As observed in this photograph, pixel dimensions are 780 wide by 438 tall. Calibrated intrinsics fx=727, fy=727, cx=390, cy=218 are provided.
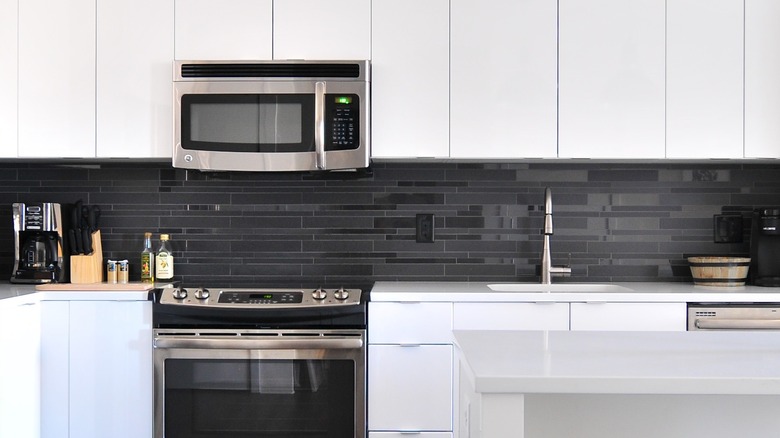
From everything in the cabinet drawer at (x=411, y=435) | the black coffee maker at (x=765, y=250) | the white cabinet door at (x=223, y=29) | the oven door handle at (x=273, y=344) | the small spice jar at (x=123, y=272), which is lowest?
the cabinet drawer at (x=411, y=435)

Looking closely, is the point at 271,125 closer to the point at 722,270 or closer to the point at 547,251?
the point at 547,251

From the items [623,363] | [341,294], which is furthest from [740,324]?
[623,363]

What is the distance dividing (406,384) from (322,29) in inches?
58.9

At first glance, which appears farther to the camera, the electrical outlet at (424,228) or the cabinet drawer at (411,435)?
the electrical outlet at (424,228)

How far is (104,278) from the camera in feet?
11.0

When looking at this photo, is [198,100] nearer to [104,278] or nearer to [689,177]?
[104,278]

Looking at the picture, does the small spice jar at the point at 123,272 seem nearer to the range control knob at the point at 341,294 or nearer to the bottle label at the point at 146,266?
the bottle label at the point at 146,266

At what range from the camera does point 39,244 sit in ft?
10.4

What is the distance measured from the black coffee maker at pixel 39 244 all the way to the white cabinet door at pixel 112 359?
394mm

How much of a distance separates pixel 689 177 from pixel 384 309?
1618 millimetres

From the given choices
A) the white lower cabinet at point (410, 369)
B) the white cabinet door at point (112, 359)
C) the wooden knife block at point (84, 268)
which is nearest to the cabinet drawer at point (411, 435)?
the white lower cabinet at point (410, 369)

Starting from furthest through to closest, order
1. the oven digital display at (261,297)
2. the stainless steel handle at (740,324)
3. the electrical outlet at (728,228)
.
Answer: the electrical outlet at (728,228), the oven digital display at (261,297), the stainless steel handle at (740,324)

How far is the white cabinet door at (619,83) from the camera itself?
9.95 ft

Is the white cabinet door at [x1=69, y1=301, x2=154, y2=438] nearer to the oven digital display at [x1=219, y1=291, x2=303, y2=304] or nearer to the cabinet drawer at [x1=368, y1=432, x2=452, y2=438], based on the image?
the oven digital display at [x1=219, y1=291, x2=303, y2=304]
